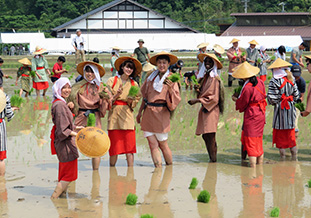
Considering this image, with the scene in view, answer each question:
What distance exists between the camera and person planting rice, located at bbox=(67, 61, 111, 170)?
7.25m

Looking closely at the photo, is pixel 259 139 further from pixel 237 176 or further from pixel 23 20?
pixel 23 20

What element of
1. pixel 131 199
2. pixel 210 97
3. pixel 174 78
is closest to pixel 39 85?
pixel 210 97

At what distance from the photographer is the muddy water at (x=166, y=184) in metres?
5.81

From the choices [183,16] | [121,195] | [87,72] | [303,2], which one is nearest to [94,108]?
[87,72]

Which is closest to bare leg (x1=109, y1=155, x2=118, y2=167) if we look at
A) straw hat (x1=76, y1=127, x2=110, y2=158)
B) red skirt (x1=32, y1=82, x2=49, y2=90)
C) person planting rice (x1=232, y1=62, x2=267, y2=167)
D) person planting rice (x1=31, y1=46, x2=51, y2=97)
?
straw hat (x1=76, y1=127, x2=110, y2=158)

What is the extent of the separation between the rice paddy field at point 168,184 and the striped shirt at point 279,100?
24.6 inches

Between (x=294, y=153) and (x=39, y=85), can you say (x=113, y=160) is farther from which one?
(x=39, y=85)

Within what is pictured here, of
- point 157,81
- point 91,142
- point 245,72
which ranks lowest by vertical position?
point 91,142

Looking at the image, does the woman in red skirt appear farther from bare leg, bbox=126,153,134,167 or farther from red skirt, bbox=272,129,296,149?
red skirt, bbox=272,129,296,149

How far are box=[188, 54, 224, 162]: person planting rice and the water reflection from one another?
83 centimetres

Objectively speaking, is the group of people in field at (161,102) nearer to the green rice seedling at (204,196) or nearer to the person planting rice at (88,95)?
the person planting rice at (88,95)

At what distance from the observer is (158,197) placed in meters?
6.33

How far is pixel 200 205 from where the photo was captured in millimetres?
5973

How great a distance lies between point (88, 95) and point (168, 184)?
1.68 metres
